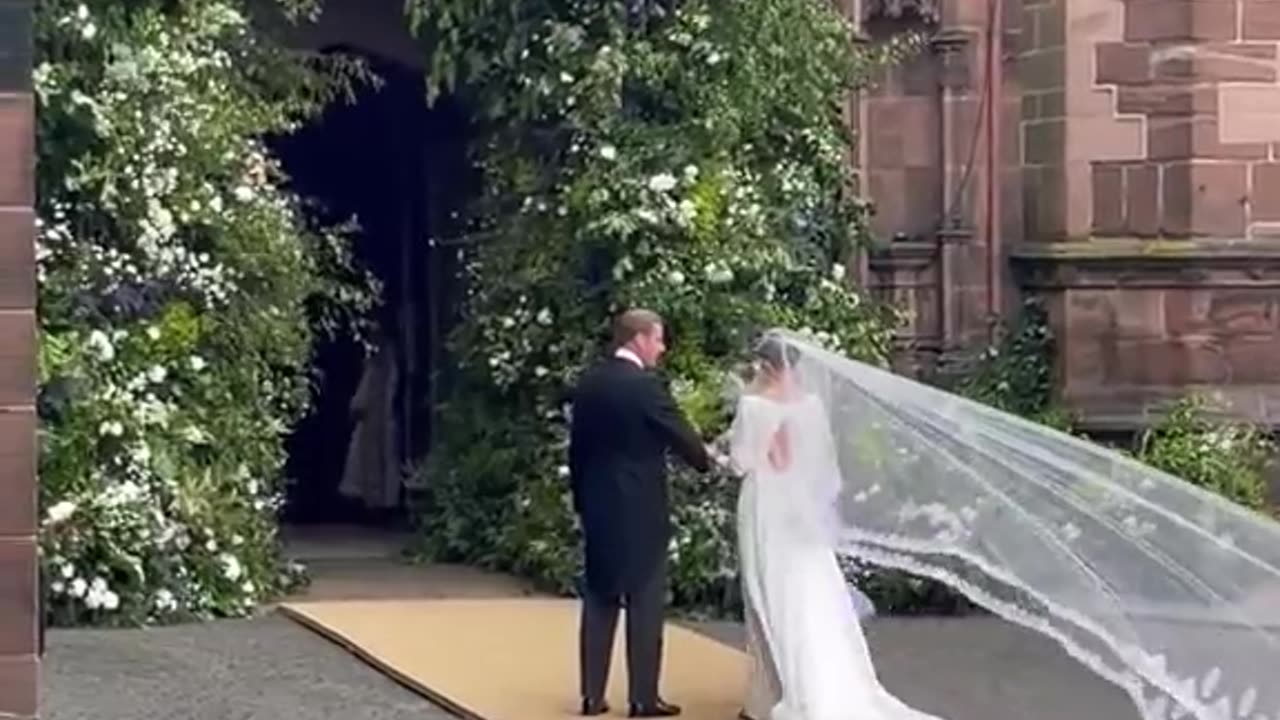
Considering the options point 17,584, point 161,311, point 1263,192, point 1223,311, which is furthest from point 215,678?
point 1263,192

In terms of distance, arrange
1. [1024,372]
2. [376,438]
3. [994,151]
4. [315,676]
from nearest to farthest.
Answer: [315,676]
[1024,372]
[994,151]
[376,438]

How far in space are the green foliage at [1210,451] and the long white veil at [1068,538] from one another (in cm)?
455

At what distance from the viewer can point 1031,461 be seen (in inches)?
482

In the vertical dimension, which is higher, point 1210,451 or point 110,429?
point 110,429

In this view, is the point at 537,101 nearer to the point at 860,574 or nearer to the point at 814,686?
the point at 860,574

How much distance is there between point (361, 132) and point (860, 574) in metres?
8.46

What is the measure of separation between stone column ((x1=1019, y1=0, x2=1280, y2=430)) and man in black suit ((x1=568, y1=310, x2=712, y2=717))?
5732 millimetres

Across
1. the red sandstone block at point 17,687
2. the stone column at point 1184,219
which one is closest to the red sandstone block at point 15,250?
the red sandstone block at point 17,687

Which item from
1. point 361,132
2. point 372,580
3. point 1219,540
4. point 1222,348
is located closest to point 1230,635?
point 1219,540

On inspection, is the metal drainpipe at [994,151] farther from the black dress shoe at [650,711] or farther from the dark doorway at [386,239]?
the black dress shoe at [650,711]

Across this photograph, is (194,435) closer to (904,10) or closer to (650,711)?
(650,711)

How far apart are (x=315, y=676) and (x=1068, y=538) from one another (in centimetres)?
379

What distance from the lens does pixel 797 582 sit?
40.9 feet

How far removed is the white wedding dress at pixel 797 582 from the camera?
12383 mm
